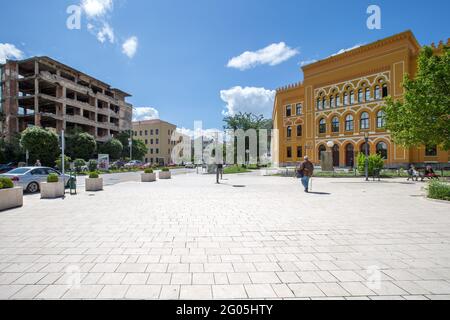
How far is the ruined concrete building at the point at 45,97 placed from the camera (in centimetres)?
4141

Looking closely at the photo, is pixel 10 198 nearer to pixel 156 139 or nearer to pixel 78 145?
pixel 78 145

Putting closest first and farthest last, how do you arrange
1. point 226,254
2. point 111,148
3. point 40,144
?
point 226,254, point 40,144, point 111,148

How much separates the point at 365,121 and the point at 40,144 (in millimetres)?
47369

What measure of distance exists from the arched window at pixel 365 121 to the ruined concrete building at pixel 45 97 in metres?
50.2

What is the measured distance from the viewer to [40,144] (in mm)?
30359

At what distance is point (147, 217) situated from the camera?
6926mm

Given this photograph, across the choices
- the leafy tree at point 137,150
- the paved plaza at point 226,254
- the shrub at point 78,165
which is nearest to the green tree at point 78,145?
the shrub at point 78,165

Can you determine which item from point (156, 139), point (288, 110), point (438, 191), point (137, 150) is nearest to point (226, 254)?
point (438, 191)

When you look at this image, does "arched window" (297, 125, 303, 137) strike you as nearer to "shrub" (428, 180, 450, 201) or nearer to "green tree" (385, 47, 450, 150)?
"green tree" (385, 47, 450, 150)

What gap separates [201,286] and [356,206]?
290 inches

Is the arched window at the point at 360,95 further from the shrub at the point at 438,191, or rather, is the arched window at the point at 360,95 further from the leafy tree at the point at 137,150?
the leafy tree at the point at 137,150

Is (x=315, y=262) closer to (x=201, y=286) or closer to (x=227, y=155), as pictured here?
(x=201, y=286)

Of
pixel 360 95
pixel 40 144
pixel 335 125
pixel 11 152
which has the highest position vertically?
pixel 360 95

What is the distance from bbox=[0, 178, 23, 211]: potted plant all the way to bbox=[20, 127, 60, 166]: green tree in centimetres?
2743
